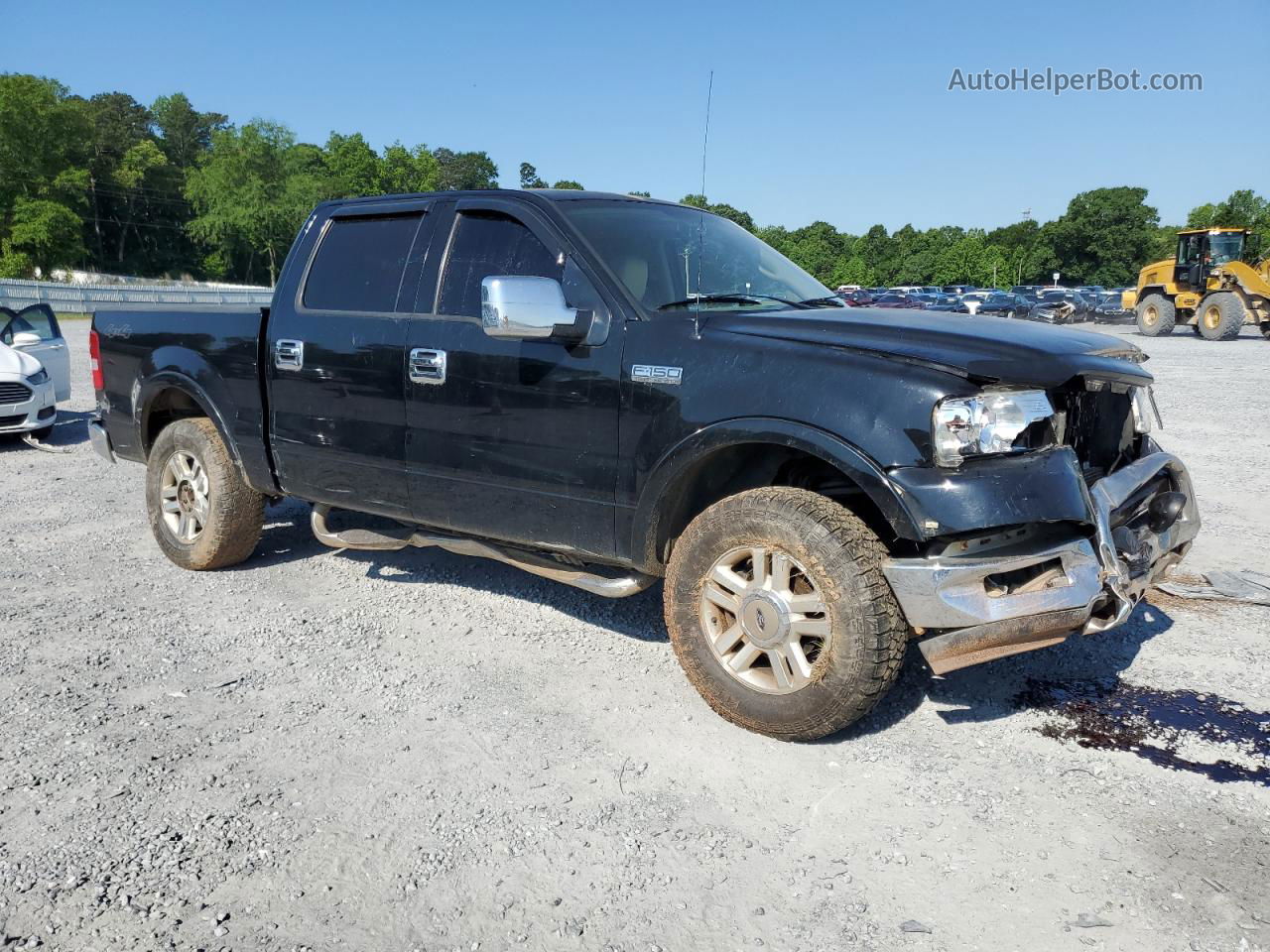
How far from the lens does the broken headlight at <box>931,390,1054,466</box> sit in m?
3.06

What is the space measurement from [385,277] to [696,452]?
1.99 metres

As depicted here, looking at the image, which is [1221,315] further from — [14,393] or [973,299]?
[14,393]

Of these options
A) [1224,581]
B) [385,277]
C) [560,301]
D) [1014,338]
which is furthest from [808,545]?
[1224,581]

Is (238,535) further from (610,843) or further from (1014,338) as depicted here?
(1014,338)

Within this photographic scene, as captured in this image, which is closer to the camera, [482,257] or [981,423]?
[981,423]

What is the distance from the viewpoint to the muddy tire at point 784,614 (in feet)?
10.5

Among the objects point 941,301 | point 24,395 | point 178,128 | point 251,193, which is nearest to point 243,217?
point 251,193

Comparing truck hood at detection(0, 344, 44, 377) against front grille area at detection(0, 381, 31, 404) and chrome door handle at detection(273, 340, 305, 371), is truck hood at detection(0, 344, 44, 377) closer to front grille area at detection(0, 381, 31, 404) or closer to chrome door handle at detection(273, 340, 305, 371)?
front grille area at detection(0, 381, 31, 404)

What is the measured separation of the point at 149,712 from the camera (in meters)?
3.75

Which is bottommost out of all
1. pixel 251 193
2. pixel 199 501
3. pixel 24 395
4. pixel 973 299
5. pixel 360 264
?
pixel 199 501

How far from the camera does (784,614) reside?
11.1 feet

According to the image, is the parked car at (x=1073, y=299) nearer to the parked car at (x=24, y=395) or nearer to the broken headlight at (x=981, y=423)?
the parked car at (x=24, y=395)

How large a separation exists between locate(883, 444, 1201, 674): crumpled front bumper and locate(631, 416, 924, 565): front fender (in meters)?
0.19

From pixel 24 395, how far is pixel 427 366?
7428 mm
